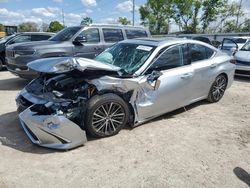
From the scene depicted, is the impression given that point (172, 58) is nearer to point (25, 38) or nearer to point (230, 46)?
point (25, 38)

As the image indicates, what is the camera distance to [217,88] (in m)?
6.05

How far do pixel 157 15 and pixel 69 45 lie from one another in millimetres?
38473

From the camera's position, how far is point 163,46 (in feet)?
16.0

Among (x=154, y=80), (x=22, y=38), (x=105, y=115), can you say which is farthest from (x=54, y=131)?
(x=22, y=38)

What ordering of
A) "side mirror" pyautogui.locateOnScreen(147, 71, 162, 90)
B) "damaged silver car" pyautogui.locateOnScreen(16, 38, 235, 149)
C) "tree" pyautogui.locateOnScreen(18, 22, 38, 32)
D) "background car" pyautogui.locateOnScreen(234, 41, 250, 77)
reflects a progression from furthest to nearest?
1. "tree" pyautogui.locateOnScreen(18, 22, 38, 32)
2. "background car" pyautogui.locateOnScreen(234, 41, 250, 77)
3. "side mirror" pyautogui.locateOnScreen(147, 71, 162, 90)
4. "damaged silver car" pyautogui.locateOnScreen(16, 38, 235, 149)

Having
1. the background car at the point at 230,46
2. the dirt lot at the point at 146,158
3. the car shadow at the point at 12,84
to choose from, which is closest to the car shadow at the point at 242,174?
the dirt lot at the point at 146,158

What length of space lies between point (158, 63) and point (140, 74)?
19.6 inches

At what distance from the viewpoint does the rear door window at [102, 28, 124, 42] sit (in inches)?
327

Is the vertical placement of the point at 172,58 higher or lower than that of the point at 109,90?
higher

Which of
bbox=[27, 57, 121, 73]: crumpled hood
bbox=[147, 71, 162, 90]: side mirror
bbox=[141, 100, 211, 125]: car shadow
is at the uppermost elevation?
bbox=[27, 57, 121, 73]: crumpled hood

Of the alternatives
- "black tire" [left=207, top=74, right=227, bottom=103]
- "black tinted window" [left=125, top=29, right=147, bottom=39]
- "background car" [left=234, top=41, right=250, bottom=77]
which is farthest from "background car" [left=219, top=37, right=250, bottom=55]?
"black tire" [left=207, top=74, right=227, bottom=103]

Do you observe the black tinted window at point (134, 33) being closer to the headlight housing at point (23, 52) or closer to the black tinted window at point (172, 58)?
the headlight housing at point (23, 52)

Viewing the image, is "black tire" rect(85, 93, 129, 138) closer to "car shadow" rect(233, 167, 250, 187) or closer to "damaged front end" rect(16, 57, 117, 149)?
"damaged front end" rect(16, 57, 117, 149)

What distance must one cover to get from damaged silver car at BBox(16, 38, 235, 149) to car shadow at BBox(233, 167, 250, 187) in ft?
5.62
